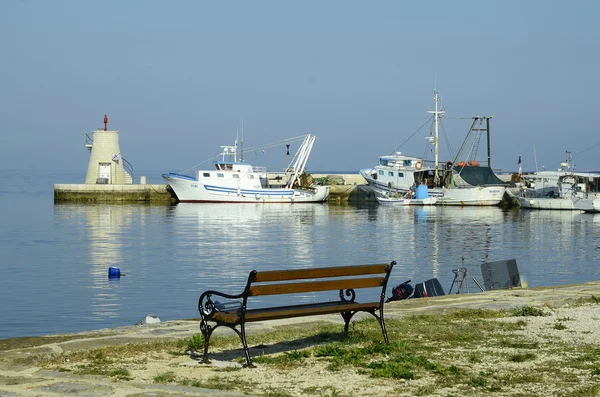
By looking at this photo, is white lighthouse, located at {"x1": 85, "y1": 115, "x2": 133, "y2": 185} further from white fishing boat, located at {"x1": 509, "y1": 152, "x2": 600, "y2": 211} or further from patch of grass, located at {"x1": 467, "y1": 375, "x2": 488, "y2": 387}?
patch of grass, located at {"x1": 467, "y1": 375, "x2": 488, "y2": 387}

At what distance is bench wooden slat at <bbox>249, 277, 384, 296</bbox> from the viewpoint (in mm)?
7839

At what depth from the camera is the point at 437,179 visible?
73.1 metres

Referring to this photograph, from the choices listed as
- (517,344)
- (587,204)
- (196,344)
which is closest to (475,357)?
(517,344)

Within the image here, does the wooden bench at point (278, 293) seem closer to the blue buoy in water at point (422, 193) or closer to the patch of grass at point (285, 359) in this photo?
the patch of grass at point (285, 359)

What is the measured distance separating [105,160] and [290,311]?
209 feet

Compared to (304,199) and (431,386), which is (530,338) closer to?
(431,386)

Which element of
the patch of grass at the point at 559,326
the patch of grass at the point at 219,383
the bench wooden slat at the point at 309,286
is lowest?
the patch of grass at the point at 219,383

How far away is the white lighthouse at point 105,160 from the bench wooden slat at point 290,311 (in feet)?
203

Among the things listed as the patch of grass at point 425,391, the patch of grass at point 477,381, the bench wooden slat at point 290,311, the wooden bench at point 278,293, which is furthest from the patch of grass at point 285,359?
the patch of grass at point 477,381

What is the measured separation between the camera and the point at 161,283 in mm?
24234

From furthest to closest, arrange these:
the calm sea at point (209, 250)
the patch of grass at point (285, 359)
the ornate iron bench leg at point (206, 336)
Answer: the calm sea at point (209, 250) → the ornate iron bench leg at point (206, 336) → the patch of grass at point (285, 359)

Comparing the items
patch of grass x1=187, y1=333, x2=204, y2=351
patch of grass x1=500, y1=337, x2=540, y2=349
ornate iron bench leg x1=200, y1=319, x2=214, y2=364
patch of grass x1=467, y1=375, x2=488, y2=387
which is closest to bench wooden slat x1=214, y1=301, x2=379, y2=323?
ornate iron bench leg x1=200, y1=319, x2=214, y2=364

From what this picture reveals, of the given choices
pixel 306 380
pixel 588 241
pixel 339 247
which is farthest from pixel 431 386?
pixel 588 241

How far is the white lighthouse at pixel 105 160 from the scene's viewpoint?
2704 inches
